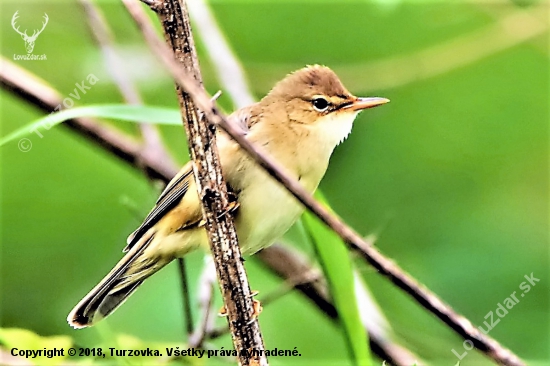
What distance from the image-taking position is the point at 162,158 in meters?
1.96

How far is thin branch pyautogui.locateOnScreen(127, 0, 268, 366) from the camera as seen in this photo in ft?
3.31

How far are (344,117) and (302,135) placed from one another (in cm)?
12

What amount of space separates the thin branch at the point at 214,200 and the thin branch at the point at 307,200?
0.51 ft

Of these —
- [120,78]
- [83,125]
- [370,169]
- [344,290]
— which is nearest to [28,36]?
[120,78]

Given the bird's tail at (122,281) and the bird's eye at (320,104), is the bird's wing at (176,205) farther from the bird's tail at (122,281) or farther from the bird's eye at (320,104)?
the bird's eye at (320,104)

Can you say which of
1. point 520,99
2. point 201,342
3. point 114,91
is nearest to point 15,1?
point 114,91

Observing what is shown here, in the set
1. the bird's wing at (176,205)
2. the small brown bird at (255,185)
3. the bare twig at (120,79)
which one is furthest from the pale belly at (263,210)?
the bare twig at (120,79)

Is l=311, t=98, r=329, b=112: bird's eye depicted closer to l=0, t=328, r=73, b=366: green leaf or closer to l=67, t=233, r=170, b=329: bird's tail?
l=67, t=233, r=170, b=329: bird's tail

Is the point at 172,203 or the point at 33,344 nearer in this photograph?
the point at 33,344

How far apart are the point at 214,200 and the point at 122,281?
0.81 metres

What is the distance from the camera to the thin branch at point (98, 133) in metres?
1.56

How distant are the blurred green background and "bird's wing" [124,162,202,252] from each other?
0.36 ft

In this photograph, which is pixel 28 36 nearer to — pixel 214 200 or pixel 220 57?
pixel 220 57

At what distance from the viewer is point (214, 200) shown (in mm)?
1155
